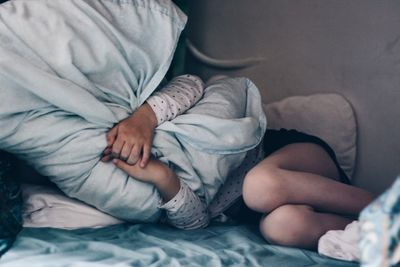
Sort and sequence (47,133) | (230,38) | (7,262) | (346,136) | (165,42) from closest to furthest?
(7,262) < (47,133) < (165,42) < (346,136) < (230,38)

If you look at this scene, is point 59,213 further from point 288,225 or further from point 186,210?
point 288,225

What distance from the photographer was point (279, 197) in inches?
41.8

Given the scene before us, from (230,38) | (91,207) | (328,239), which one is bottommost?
(91,207)

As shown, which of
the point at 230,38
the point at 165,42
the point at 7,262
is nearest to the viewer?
the point at 7,262

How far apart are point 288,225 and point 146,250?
26cm

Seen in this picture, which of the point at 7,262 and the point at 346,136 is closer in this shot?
the point at 7,262

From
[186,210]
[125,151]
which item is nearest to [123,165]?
[125,151]

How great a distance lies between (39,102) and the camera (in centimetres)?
103

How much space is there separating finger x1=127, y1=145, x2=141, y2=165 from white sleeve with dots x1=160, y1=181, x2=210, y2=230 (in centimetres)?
10

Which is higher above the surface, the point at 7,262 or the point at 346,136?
the point at 346,136

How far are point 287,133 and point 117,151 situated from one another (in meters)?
0.42

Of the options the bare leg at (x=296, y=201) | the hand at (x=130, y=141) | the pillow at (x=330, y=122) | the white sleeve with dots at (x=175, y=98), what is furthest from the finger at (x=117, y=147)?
the pillow at (x=330, y=122)

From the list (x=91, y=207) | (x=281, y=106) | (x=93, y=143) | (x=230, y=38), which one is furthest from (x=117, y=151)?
(x=230, y=38)

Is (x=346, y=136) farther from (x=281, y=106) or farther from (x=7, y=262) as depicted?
(x=7, y=262)
